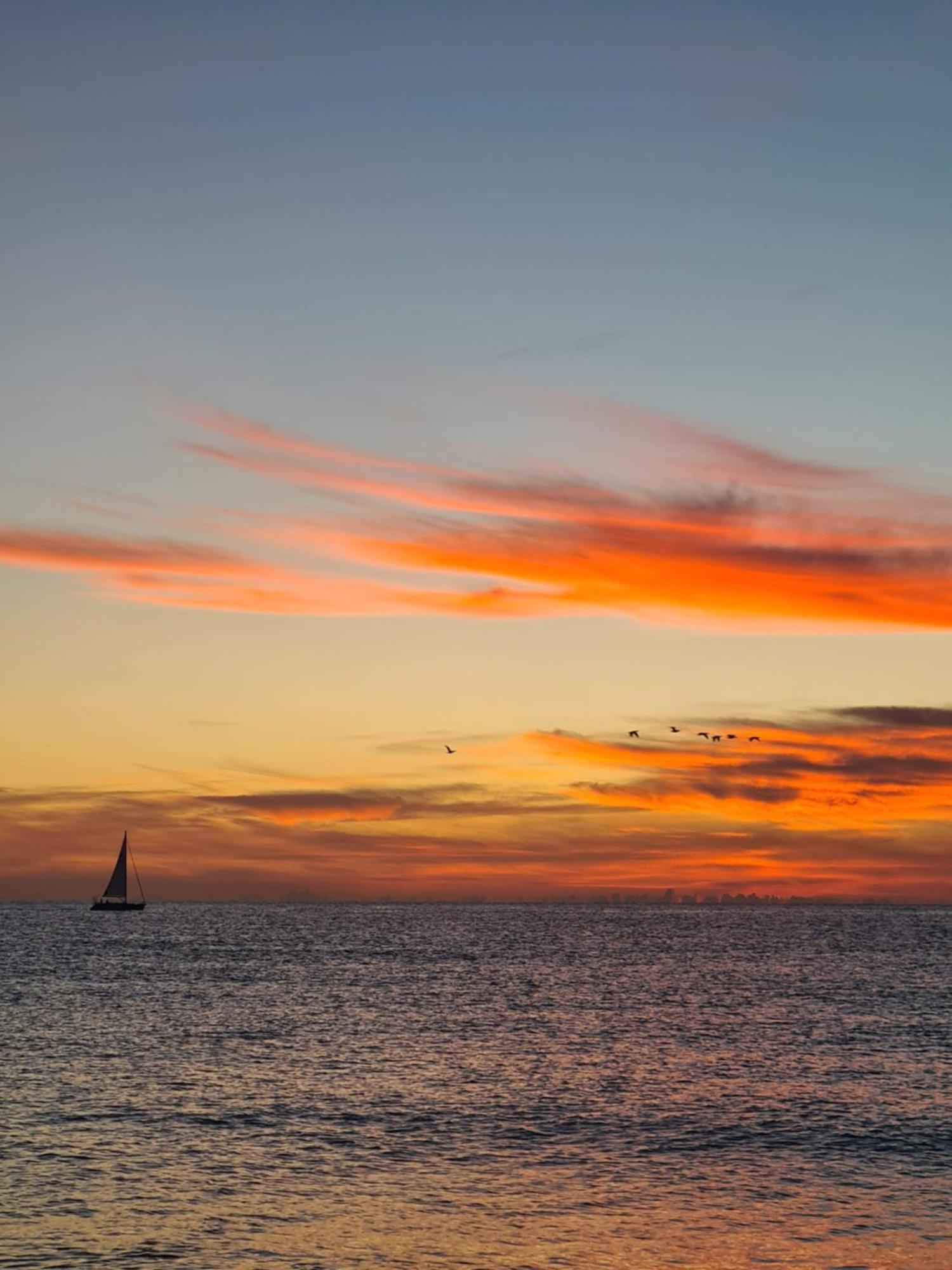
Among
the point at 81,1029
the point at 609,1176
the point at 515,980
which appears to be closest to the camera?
the point at 609,1176

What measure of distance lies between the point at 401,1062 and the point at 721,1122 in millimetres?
21286

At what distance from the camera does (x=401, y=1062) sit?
70.1 meters

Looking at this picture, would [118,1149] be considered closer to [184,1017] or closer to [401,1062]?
[401,1062]

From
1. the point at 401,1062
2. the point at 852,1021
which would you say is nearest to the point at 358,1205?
the point at 401,1062

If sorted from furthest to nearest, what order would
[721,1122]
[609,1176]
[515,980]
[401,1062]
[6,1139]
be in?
[515,980], [401,1062], [721,1122], [6,1139], [609,1176]

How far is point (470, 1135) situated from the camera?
50.6 m

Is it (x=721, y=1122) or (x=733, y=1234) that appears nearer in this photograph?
(x=733, y=1234)

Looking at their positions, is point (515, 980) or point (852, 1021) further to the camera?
point (515, 980)

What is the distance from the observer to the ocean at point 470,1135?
35.7m

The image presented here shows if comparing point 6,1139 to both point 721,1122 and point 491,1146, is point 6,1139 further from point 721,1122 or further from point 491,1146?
point 721,1122

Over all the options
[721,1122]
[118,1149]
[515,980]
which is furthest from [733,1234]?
[515,980]

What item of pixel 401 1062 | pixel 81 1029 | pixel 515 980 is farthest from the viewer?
pixel 515 980

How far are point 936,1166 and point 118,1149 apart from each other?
2868 centimetres

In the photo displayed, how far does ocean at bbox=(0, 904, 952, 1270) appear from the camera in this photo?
3572cm
